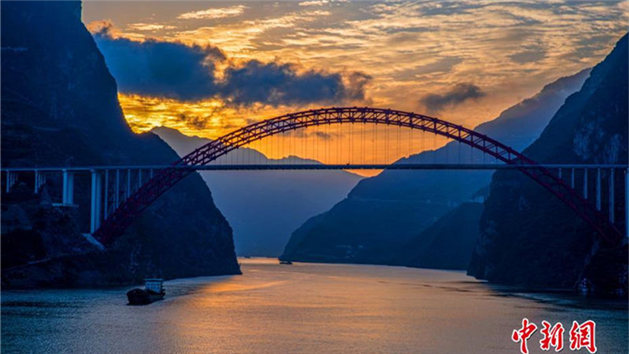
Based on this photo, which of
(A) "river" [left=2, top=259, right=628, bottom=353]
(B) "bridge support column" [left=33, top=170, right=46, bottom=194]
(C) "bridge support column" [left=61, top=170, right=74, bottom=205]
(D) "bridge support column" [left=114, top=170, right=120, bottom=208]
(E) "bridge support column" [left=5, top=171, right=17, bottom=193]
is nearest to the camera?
(A) "river" [left=2, top=259, right=628, bottom=353]

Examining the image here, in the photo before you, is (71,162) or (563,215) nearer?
(71,162)

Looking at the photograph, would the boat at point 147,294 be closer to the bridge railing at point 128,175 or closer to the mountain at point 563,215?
the bridge railing at point 128,175

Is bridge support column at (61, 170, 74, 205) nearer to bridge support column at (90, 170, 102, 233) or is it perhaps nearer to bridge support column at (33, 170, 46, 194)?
bridge support column at (90, 170, 102, 233)

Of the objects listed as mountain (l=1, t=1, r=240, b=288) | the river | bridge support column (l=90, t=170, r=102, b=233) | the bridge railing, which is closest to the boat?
the river

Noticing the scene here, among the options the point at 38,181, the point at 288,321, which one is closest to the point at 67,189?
the point at 38,181

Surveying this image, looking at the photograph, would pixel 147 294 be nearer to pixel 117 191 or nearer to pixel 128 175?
pixel 128 175

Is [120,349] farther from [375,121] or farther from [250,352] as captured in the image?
[375,121]

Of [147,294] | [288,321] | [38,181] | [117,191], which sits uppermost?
[38,181]

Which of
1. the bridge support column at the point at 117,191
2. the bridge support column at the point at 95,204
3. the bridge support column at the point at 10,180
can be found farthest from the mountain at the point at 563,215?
the bridge support column at the point at 10,180
